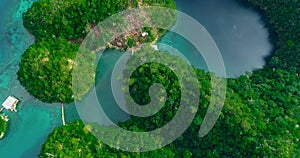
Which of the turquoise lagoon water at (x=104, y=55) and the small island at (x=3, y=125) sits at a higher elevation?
the turquoise lagoon water at (x=104, y=55)

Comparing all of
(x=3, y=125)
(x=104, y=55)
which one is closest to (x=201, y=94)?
(x=104, y=55)

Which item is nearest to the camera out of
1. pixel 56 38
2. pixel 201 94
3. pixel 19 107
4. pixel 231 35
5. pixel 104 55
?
pixel 201 94

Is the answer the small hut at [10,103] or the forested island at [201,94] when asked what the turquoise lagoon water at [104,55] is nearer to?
the small hut at [10,103]

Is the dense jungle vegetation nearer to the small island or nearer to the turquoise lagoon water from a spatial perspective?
the turquoise lagoon water

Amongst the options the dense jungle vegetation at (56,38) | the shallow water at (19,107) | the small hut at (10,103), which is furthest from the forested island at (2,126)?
the dense jungle vegetation at (56,38)

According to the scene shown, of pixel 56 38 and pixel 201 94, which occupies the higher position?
pixel 56 38

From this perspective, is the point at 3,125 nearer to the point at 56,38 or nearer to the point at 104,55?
the point at 56,38

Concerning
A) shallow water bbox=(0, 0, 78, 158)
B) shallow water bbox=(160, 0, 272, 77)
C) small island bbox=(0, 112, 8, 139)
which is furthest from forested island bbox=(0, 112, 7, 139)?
shallow water bbox=(160, 0, 272, 77)
